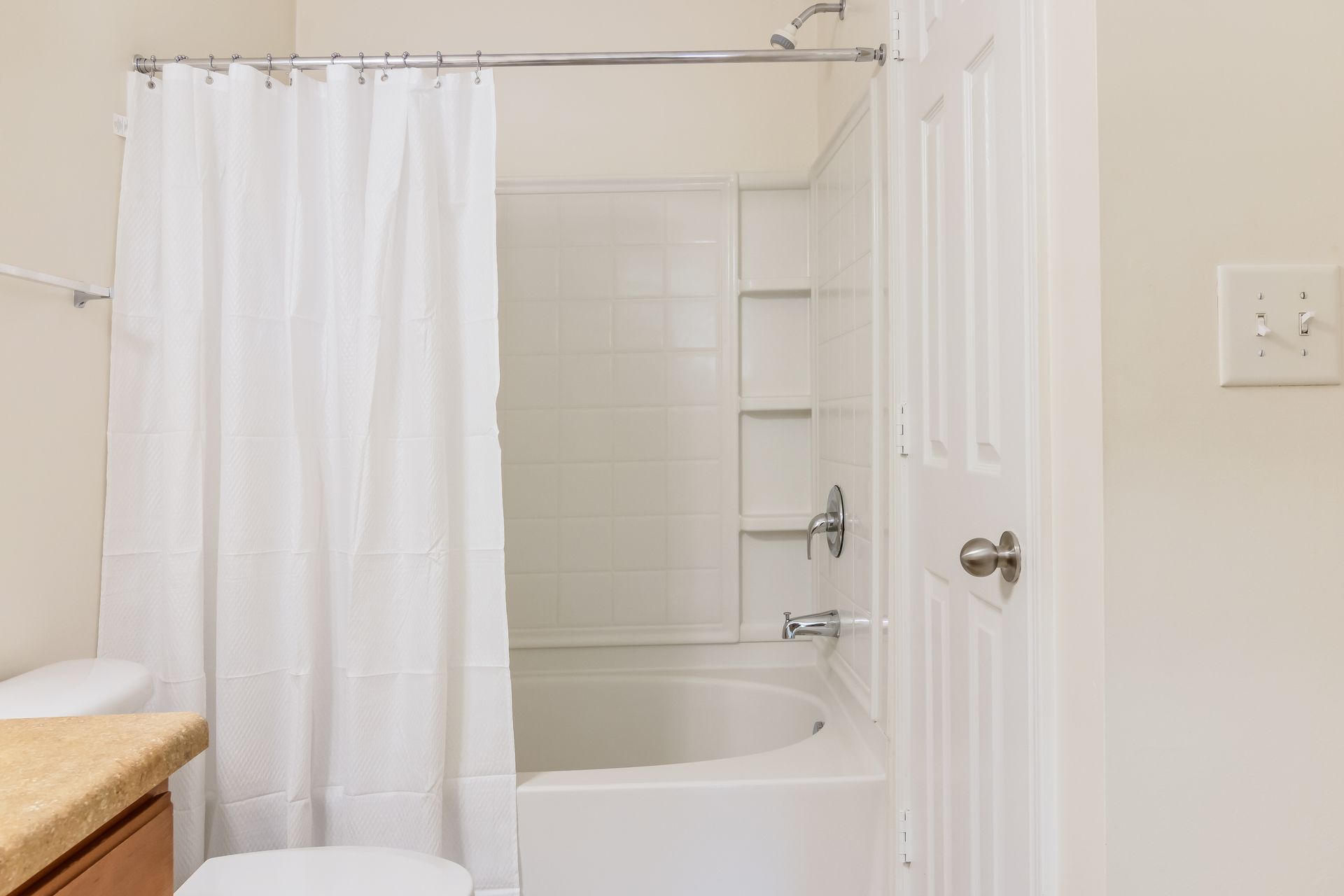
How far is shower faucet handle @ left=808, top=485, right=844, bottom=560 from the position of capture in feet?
6.62

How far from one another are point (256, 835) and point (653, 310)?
5.18 feet

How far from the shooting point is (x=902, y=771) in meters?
1.53

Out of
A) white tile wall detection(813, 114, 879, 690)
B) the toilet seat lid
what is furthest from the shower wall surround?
the toilet seat lid

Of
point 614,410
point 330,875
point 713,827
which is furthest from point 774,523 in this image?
point 330,875

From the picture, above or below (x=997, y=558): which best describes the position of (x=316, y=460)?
above

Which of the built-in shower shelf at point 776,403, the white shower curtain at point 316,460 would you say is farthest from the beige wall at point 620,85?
the white shower curtain at point 316,460

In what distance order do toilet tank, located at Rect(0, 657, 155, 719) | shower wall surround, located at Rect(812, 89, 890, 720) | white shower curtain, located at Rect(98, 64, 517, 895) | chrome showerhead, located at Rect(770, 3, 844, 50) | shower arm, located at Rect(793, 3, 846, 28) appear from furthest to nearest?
shower arm, located at Rect(793, 3, 846, 28) → chrome showerhead, located at Rect(770, 3, 844, 50) → shower wall surround, located at Rect(812, 89, 890, 720) → white shower curtain, located at Rect(98, 64, 517, 895) → toilet tank, located at Rect(0, 657, 155, 719)

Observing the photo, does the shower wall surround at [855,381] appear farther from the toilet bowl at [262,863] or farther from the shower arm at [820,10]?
the toilet bowl at [262,863]

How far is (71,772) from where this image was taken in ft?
2.03

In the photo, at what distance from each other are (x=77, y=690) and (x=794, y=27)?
1859 millimetres

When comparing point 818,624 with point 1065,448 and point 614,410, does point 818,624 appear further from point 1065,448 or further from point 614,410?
point 1065,448

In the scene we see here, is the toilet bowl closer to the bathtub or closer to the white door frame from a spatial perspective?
the bathtub

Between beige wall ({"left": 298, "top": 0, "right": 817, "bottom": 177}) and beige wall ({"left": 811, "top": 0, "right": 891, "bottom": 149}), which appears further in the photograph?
beige wall ({"left": 298, "top": 0, "right": 817, "bottom": 177})

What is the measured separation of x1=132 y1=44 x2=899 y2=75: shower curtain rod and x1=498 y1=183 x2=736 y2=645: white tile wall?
27.6 inches
